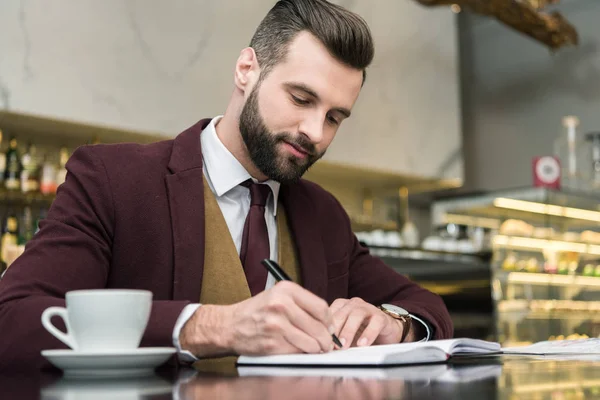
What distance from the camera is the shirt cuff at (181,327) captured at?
93 cm

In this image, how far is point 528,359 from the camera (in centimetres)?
101

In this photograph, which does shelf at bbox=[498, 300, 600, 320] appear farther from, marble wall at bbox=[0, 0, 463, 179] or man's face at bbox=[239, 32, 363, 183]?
man's face at bbox=[239, 32, 363, 183]

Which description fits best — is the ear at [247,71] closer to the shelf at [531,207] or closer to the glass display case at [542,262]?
the glass display case at [542,262]

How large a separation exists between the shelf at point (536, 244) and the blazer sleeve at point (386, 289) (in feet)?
10.1

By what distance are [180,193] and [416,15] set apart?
12.4 feet

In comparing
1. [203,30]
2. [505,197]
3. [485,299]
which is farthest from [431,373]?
[505,197]

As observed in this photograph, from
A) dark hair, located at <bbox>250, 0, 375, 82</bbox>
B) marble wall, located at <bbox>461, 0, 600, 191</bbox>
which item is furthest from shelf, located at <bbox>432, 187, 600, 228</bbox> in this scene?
dark hair, located at <bbox>250, 0, 375, 82</bbox>

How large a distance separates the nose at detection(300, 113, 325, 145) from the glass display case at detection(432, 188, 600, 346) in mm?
3214

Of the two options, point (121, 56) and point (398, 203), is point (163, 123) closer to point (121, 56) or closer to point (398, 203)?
point (121, 56)

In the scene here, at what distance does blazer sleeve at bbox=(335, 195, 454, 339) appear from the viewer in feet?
4.61

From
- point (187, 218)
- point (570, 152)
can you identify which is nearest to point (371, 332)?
point (187, 218)

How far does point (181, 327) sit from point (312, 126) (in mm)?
573

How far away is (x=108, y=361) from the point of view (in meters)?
0.72

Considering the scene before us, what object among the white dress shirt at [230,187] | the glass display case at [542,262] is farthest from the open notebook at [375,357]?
the glass display case at [542,262]
